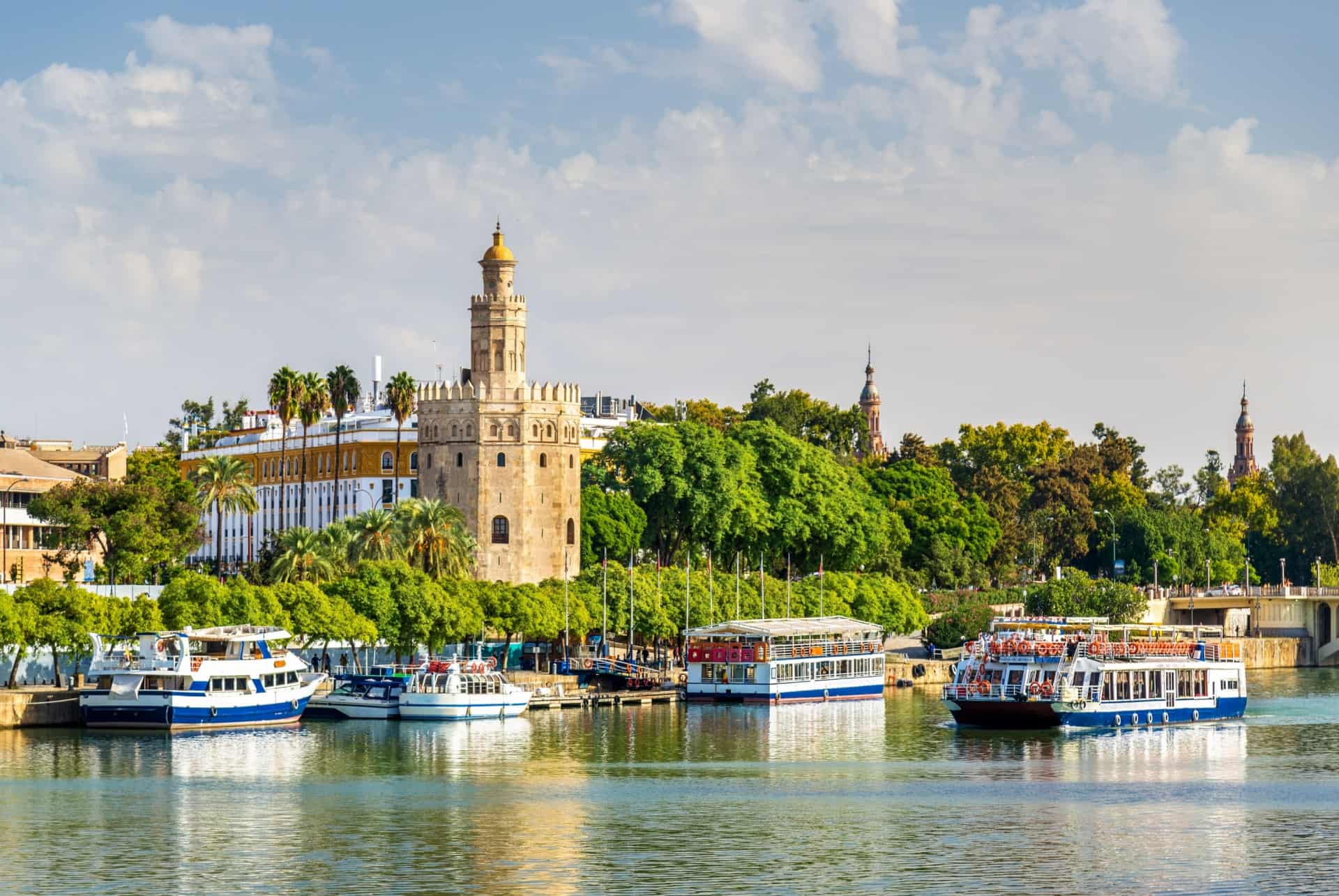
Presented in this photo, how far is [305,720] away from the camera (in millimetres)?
98312

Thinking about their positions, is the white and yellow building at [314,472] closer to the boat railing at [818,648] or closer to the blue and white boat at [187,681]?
the boat railing at [818,648]

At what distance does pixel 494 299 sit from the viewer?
441 feet

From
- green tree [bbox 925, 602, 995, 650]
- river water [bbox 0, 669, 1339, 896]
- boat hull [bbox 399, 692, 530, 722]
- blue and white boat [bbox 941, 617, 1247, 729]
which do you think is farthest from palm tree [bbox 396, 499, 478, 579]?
green tree [bbox 925, 602, 995, 650]

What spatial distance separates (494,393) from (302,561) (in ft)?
87.1

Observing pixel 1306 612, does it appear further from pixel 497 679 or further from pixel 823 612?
pixel 497 679

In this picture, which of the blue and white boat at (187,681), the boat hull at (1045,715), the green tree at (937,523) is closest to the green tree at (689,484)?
the green tree at (937,523)

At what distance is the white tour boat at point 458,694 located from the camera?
320 ft

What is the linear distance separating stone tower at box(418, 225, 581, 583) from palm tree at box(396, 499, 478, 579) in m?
12.2

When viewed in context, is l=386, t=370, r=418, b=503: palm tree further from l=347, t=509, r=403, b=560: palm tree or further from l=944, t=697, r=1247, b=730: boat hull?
l=944, t=697, r=1247, b=730: boat hull

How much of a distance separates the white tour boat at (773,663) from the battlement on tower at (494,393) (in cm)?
2183

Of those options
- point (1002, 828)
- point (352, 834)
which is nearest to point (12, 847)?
point (352, 834)

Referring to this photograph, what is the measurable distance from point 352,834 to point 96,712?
3286cm

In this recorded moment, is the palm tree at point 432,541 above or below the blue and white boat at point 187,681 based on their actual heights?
above

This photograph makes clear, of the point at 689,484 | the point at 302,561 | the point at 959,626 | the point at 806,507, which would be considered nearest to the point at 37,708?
the point at 302,561
